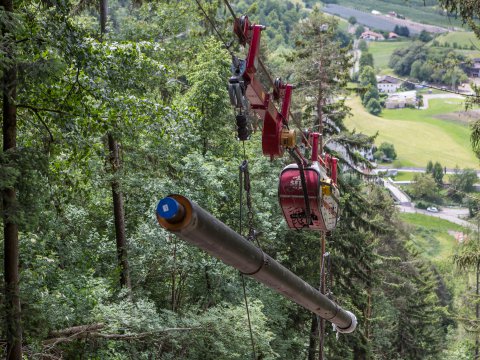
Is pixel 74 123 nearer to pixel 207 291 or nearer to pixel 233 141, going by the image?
pixel 207 291

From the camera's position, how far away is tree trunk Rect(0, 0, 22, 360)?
754 cm

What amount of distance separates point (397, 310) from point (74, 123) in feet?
102

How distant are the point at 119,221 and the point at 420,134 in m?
158

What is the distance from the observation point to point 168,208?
376 cm

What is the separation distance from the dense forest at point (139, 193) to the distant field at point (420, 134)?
126 m

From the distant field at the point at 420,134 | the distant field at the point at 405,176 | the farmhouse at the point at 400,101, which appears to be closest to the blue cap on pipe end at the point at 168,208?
the distant field at the point at 420,134

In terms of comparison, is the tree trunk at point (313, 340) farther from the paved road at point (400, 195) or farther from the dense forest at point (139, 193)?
the paved road at point (400, 195)

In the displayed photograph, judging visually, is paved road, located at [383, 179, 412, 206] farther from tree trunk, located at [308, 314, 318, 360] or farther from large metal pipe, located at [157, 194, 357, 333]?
large metal pipe, located at [157, 194, 357, 333]

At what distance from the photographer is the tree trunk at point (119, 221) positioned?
1565cm

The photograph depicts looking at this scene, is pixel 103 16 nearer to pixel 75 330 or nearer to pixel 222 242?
pixel 75 330

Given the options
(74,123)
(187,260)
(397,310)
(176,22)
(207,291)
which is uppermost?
(176,22)

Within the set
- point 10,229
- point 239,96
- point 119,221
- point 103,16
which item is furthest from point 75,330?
point 103,16

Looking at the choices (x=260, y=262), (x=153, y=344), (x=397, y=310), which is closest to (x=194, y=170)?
(x=153, y=344)

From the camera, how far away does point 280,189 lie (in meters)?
11.9
